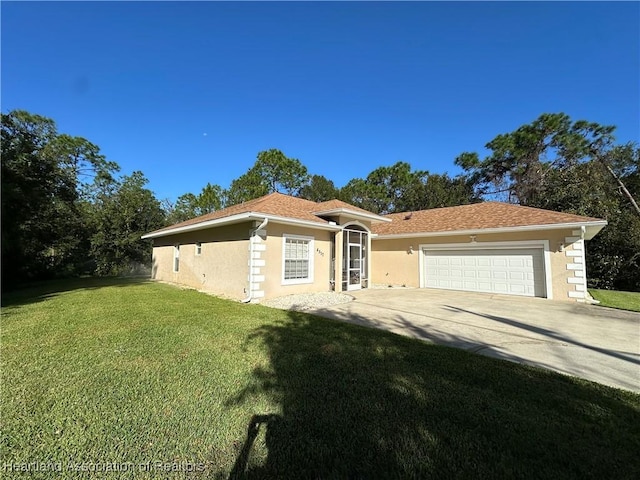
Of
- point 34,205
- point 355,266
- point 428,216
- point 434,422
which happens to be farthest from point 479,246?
point 34,205

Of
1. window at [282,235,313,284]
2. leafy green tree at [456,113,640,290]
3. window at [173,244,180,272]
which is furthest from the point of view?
leafy green tree at [456,113,640,290]

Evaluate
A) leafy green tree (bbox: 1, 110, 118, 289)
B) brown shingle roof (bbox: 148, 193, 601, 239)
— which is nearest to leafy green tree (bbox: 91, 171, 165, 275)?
leafy green tree (bbox: 1, 110, 118, 289)

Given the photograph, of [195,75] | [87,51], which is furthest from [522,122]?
[87,51]

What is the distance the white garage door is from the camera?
36.8 feet

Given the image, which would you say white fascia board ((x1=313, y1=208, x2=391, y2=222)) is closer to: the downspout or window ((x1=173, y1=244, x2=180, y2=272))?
the downspout

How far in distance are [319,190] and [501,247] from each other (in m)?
20.3

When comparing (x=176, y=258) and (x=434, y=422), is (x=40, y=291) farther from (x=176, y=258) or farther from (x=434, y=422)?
(x=434, y=422)

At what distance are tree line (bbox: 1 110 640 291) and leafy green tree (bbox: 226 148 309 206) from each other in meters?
0.10

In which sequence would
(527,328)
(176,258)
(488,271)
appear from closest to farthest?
(527,328)
(488,271)
(176,258)

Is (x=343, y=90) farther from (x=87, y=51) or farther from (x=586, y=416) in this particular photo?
(x=586, y=416)

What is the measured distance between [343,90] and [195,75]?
653cm

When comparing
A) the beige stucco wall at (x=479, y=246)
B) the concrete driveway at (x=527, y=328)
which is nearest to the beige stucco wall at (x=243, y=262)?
the concrete driveway at (x=527, y=328)

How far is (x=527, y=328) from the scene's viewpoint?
6.31m

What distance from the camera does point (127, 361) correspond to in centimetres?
394
